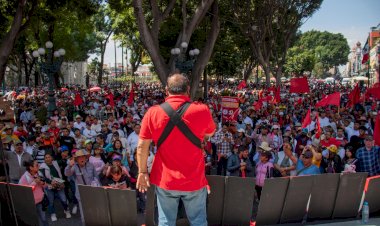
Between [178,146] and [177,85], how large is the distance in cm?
54

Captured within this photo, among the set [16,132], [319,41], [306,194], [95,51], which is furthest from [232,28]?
[319,41]

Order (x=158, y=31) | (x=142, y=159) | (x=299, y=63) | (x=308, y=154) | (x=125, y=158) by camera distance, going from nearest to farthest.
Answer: (x=142, y=159)
(x=308, y=154)
(x=125, y=158)
(x=158, y=31)
(x=299, y=63)

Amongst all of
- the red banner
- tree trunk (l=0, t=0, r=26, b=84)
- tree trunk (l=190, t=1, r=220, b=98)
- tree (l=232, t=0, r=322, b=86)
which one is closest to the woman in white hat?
Result: the red banner

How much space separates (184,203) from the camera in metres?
3.93

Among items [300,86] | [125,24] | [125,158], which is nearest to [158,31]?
[300,86]

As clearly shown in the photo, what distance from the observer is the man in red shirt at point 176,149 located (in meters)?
3.68

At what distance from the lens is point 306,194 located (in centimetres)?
550

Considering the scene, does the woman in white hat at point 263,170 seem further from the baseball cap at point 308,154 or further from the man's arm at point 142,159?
the man's arm at point 142,159

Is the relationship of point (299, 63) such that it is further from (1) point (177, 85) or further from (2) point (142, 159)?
(2) point (142, 159)

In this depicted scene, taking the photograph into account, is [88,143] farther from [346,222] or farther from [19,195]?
[346,222]

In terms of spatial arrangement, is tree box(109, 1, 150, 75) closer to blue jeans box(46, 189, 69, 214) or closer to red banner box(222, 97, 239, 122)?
red banner box(222, 97, 239, 122)

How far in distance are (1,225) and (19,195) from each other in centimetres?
53

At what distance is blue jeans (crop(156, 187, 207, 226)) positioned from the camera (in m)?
3.85

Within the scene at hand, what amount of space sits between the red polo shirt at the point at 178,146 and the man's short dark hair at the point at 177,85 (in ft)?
0.18
